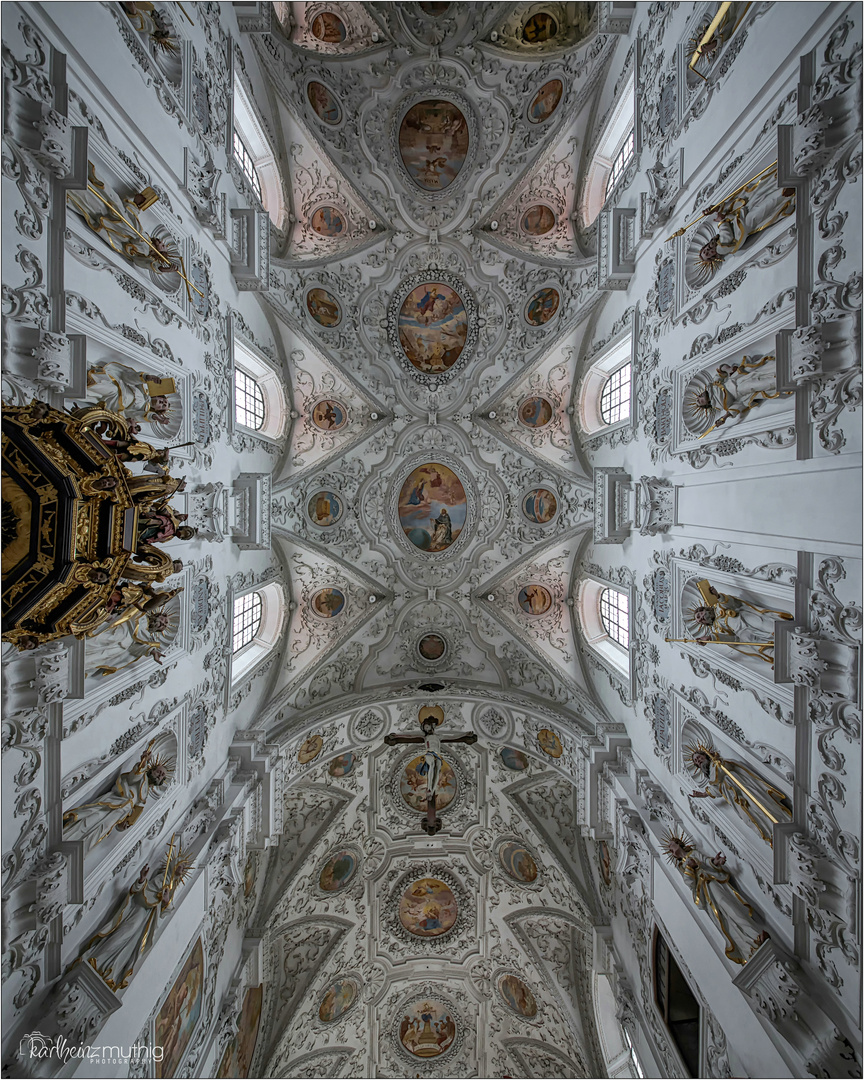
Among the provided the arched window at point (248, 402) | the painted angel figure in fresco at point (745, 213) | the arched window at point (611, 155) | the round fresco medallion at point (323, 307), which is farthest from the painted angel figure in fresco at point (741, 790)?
the round fresco medallion at point (323, 307)

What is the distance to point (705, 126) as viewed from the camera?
7195mm

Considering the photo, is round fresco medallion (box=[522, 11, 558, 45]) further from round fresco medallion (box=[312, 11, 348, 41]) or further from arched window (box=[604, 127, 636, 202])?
round fresco medallion (box=[312, 11, 348, 41])

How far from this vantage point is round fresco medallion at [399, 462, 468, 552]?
15.2m

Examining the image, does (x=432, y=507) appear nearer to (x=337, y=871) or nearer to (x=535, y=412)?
(x=535, y=412)

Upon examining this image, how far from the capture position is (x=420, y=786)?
15.1 m

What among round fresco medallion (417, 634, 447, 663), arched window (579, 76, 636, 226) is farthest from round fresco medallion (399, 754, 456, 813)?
arched window (579, 76, 636, 226)

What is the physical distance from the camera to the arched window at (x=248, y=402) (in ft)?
39.9

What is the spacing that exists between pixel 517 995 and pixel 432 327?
20353 mm

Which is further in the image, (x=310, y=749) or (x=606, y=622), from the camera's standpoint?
(x=606, y=622)

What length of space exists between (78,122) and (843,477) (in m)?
9.63

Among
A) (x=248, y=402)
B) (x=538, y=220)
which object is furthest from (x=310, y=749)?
(x=538, y=220)

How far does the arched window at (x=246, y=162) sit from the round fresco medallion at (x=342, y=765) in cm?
1464

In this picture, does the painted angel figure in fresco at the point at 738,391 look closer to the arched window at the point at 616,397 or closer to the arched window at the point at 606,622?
the arched window at the point at 616,397

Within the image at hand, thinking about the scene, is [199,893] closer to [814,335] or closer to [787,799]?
[787,799]
